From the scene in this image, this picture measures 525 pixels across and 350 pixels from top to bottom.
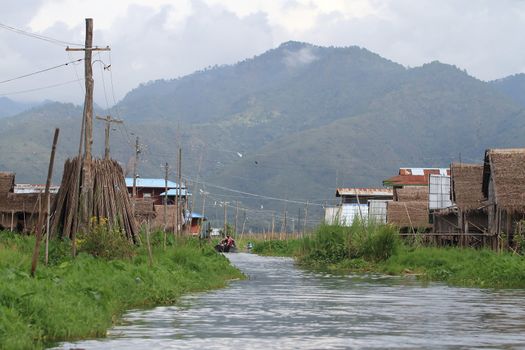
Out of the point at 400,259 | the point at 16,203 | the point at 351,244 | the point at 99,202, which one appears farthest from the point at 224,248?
the point at 99,202

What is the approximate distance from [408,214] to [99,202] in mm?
26424

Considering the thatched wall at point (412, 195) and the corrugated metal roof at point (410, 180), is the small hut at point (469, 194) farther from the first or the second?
the corrugated metal roof at point (410, 180)

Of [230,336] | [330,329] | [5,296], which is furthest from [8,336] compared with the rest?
[330,329]

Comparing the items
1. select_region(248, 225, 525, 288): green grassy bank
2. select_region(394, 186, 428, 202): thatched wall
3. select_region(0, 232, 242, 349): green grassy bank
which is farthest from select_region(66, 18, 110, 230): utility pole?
select_region(394, 186, 428, 202): thatched wall

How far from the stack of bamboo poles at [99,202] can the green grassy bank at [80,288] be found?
1002mm

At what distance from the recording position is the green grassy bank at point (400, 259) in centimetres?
2948

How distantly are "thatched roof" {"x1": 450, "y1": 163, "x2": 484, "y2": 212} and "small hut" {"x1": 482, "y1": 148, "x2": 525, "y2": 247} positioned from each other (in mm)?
2462

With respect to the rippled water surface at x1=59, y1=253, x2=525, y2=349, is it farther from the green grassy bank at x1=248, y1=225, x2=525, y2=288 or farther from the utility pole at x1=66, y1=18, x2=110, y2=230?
the utility pole at x1=66, y1=18, x2=110, y2=230

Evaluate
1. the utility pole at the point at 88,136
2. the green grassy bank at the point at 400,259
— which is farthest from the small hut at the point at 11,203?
the utility pole at the point at 88,136

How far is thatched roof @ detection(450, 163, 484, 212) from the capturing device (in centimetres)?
4134

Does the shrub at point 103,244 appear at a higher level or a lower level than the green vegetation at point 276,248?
higher

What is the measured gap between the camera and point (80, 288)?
1725 centimetres

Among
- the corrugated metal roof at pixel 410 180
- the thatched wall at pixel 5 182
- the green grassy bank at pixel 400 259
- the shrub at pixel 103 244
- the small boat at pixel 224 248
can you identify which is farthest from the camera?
the corrugated metal roof at pixel 410 180

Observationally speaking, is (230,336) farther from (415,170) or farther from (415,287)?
(415,170)
